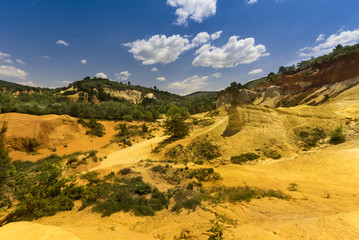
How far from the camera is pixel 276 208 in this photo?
6.23 metres

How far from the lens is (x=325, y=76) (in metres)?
36.0

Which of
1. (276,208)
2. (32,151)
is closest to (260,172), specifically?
(276,208)

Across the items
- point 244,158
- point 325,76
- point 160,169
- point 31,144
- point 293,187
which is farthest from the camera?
point 325,76

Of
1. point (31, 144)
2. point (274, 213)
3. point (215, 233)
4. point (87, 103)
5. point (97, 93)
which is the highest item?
point (97, 93)

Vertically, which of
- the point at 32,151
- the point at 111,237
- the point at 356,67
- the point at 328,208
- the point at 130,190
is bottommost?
the point at 328,208

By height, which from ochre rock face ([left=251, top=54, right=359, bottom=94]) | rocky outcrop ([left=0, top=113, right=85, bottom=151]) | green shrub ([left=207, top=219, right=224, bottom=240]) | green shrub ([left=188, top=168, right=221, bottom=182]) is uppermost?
ochre rock face ([left=251, top=54, right=359, bottom=94])

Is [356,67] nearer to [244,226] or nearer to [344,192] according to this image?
[344,192]

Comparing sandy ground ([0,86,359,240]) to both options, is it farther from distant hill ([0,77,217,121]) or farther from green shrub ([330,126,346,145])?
distant hill ([0,77,217,121])

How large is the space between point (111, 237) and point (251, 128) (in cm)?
1742

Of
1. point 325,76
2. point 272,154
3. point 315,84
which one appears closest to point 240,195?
point 272,154

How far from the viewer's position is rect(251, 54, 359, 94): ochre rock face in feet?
104

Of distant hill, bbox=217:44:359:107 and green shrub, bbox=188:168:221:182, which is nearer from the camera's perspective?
green shrub, bbox=188:168:221:182

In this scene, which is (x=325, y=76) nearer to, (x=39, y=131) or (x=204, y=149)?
(x=204, y=149)

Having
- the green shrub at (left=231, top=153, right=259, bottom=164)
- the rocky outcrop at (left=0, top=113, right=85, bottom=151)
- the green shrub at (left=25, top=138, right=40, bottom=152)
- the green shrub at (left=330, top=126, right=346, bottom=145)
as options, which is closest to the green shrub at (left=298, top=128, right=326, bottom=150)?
the green shrub at (left=330, top=126, right=346, bottom=145)
